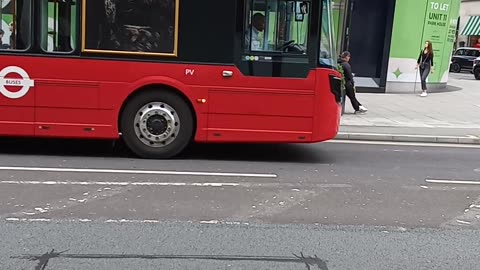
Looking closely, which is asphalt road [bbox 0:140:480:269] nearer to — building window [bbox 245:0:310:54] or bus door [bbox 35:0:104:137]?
bus door [bbox 35:0:104:137]

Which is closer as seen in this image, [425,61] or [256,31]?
[256,31]

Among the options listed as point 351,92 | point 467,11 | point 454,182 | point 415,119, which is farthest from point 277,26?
point 467,11

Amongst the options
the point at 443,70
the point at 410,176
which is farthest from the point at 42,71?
the point at 443,70

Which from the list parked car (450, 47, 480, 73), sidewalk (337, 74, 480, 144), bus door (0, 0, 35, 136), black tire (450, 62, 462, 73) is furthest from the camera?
black tire (450, 62, 462, 73)

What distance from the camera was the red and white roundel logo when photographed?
25.3 feet

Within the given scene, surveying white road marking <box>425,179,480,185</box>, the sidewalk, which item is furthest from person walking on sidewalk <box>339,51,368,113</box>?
white road marking <box>425,179,480,185</box>

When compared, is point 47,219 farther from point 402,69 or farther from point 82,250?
point 402,69

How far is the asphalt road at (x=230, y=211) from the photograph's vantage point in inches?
175

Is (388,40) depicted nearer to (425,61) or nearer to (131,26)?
(425,61)

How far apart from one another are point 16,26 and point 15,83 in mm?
803

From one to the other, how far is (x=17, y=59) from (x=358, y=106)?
863 cm

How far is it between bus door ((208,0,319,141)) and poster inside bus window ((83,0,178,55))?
0.95 metres

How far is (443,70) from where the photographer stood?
68.4ft

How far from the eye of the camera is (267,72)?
793 cm
